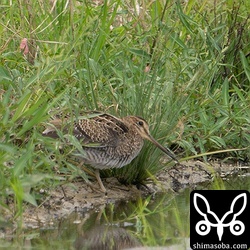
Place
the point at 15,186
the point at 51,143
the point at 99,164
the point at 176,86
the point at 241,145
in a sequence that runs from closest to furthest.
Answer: the point at 15,186 < the point at 51,143 < the point at 99,164 < the point at 176,86 < the point at 241,145

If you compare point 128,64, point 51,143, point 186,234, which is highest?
point 128,64

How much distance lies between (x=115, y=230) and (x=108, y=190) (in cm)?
116

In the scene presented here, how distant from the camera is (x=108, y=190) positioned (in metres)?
8.98

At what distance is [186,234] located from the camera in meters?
7.57

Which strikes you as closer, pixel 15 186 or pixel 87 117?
pixel 15 186

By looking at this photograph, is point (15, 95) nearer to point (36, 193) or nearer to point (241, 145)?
point (36, 193)

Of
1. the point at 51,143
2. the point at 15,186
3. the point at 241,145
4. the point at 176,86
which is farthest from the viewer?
the point at 241,145

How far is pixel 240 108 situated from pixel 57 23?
5.66 ft

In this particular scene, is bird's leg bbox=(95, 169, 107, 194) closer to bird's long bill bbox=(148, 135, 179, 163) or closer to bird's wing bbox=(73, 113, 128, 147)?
bird's wing bbox=(73, 113, 128, 147)

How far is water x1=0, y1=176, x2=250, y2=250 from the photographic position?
7.42 m

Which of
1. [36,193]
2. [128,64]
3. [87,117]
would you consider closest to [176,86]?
[128,64]

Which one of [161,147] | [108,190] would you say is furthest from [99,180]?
[161,147]

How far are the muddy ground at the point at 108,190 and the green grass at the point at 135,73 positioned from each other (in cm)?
12

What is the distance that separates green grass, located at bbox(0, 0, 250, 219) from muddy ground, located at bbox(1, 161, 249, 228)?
0.12 m
